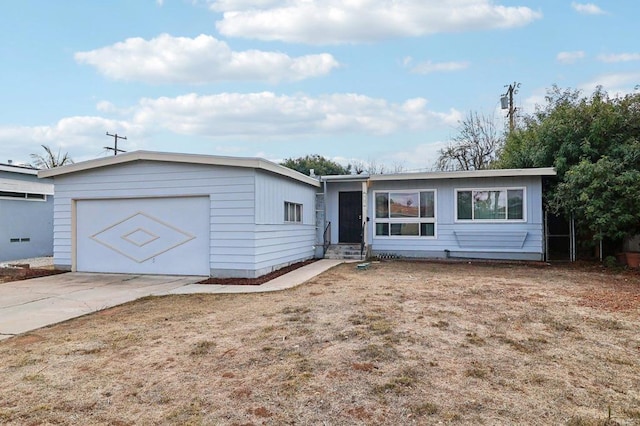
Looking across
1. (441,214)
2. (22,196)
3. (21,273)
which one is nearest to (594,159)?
(441,214)

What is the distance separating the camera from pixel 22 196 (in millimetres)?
14477

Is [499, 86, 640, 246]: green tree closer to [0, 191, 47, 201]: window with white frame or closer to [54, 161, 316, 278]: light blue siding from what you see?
Answer: [54, 161, 316, 278]: light blue siding

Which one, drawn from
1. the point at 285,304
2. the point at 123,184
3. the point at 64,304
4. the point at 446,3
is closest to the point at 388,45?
the point at 446,3

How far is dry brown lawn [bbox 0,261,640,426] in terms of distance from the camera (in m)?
2.92

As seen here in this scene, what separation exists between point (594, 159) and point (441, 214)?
4.58 metres

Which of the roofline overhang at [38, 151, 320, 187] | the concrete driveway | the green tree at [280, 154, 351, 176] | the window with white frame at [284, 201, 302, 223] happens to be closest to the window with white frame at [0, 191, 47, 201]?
the roofline overhang at [38, 151, 320, 187]

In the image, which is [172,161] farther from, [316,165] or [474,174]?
[316,165]

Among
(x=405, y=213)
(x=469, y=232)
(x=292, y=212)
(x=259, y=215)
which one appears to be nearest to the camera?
(x=259, y=215)

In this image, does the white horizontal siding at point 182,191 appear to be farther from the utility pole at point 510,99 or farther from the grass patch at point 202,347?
the utility pole at point 510,99

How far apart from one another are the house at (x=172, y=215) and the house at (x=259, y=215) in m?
0.03

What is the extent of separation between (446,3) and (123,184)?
9.31 meters

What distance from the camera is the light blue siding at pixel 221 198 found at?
923 centimetres

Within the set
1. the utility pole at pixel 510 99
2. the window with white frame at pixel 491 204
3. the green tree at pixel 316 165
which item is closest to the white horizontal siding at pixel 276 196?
the window with white frame at pixel 491 204

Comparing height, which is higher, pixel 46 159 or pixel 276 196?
pixel 46 159
